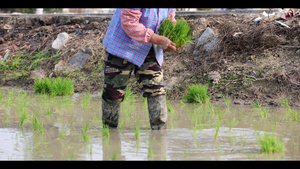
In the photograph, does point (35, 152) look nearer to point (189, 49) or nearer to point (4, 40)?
point (189, 49)

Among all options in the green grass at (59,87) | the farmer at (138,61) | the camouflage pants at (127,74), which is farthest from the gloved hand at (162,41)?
the green grass at (59,87)

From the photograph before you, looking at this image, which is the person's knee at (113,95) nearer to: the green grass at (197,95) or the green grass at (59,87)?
the green grass at (197,95)

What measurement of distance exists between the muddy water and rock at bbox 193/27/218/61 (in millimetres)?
1311

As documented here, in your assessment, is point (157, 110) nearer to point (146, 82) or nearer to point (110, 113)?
point (146, 82)

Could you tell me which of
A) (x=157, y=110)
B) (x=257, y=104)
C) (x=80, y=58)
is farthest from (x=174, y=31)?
(x=80, y=58)

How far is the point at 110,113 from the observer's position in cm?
386

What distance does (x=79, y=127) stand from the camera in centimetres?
403

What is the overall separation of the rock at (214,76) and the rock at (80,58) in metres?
2.33

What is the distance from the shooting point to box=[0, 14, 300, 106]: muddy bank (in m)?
5.44

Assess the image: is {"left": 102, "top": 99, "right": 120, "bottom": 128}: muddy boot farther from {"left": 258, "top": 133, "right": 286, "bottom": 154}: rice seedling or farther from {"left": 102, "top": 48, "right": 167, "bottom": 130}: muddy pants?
{"left": 258, "top": 133, "right": 286, "bottom": 154}: rice seedling

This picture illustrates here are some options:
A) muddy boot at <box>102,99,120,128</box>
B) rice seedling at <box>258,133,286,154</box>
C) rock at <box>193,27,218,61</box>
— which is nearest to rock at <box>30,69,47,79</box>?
rock at <box>193,27,218,61</box>

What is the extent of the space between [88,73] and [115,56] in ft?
10.7

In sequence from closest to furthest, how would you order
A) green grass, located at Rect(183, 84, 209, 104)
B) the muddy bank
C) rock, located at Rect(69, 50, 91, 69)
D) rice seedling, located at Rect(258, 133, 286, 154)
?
rice seedling, located at Rect(258, 133, 286, 154) < green grass, located at Rect(183, 84, 209, 104) < the muddy bank < rock, located at Rect(69, 50, 91, 69)

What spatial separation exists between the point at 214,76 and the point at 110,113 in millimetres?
2261
